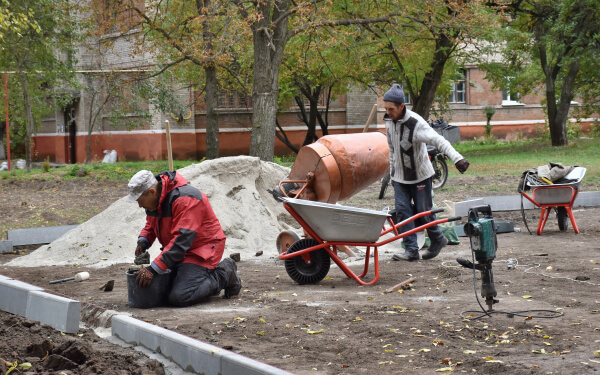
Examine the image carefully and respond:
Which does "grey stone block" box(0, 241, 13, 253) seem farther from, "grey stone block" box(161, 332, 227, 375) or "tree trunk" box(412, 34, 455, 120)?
"tree trunk" box(412, 34, 455, 120)

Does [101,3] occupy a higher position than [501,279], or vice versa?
[101,3]

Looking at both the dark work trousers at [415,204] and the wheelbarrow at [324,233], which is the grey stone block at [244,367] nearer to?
the wheelbarrow at [324,233]

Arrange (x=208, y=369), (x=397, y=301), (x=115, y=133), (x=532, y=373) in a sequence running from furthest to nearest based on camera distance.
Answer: (x=115, y=133)
(x=397, y=301)
(x=208, y=369)
(x=532, y=373)

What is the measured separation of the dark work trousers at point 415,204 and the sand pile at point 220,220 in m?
1.95

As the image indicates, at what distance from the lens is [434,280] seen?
7.07 metres

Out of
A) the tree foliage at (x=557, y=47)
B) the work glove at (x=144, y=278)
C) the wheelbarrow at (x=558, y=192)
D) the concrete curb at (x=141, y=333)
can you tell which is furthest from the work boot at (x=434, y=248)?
the tree foliage at (x=557, y=47)

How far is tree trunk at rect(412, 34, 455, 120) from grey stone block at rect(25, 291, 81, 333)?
18.6m

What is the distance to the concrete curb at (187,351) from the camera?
3874 mm

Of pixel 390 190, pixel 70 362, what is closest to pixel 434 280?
pixel 70 362

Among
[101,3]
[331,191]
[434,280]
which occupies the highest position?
[101,3]

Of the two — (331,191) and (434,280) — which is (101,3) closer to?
(331,191)

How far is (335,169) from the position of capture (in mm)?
8570

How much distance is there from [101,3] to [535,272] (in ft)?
52.5

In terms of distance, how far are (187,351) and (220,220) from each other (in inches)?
216
